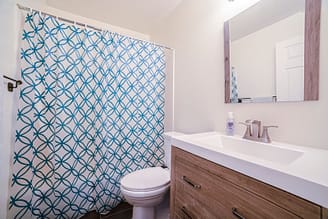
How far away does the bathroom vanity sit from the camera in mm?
393

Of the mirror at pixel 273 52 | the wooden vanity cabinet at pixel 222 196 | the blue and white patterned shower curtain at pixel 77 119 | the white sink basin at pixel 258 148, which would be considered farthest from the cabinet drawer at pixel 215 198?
the blue and white patterned shower curtain at pixel 77 119

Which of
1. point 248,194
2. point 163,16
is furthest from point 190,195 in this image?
point 163,16

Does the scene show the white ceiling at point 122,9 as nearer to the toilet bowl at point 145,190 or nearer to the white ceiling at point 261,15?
the white ceiling at point 261,15

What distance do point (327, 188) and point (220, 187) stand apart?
343 millimetres

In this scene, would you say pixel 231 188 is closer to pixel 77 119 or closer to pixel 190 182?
pixel 190 182

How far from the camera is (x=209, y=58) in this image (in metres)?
1.32

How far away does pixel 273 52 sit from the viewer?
90 centimetres

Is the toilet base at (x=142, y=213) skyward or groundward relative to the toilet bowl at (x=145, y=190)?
groundward

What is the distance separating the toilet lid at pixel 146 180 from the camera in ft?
3.57

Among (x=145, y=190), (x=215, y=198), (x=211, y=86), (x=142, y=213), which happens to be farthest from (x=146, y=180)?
(x=211, y=86)

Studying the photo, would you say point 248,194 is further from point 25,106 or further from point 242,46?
point 25,106

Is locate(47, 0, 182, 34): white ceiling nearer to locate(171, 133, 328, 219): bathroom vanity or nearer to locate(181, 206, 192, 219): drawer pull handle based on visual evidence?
locate(171, 133, 328, 219): bathroom vanity

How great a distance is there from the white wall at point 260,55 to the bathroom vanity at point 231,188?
0.52m

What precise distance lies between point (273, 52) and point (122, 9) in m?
1.80
